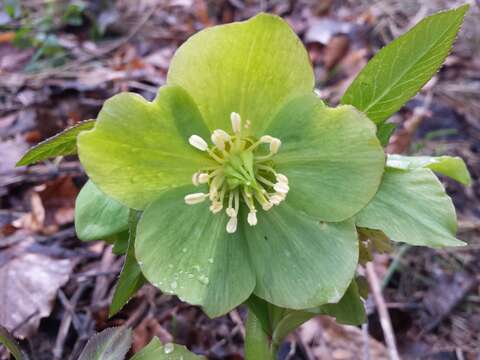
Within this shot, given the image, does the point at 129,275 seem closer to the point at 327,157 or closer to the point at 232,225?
the point at 232,225

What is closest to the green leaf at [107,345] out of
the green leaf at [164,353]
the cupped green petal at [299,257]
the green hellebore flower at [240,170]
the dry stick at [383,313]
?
the green leaf at [164,353]

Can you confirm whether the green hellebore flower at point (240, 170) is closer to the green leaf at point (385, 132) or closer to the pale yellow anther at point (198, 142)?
the pale yellow anther at point (198, 142)

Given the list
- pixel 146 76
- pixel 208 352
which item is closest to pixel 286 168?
pixel 208 352

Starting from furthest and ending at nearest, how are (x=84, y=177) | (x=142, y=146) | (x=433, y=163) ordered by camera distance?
(x=84, y=177)
(x=433, y=163)
(x=142, y=146)

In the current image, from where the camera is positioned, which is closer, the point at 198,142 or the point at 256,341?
the point at 198,142

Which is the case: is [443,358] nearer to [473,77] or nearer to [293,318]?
[293,318]

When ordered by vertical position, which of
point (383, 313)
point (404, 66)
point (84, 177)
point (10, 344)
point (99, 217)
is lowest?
point (383, 313)

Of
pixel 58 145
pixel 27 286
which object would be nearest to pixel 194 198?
pixel 58 145
